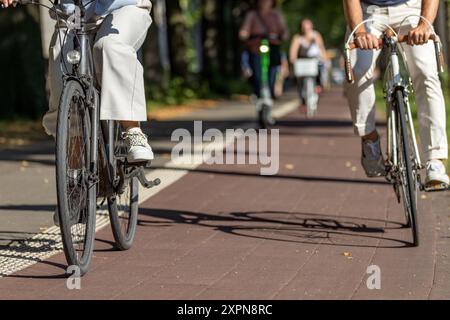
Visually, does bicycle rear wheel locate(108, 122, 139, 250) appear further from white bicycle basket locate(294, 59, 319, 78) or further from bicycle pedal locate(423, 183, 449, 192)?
white bicycle basket locate(294, 59, 319, 78)

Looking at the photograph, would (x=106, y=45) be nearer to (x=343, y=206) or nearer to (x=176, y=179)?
(x=343, y=206)

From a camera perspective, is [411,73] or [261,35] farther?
[261,35]

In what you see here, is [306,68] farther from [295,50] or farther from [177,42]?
[177,42]

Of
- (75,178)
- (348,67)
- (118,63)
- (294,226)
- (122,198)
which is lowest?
(294,226)

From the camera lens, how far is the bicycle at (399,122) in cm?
724

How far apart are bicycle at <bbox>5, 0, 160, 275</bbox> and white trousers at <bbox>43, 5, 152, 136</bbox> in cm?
5

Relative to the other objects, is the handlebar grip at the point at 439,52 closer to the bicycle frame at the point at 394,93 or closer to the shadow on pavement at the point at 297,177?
the bicycle frame at the point at 394,93

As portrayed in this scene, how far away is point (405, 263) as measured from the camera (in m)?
6.48

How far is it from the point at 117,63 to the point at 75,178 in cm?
72

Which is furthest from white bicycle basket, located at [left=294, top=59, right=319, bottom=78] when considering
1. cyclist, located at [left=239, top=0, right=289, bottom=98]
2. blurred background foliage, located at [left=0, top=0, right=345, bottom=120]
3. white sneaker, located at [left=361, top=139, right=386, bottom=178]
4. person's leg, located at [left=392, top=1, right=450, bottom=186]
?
person's leg, located at [left=392, top=1, right=450, bottom=186]

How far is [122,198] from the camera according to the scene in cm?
745

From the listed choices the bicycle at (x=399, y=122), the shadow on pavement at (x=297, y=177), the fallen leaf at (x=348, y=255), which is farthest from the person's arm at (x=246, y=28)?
the fallen leaf at (x=348, y=255)

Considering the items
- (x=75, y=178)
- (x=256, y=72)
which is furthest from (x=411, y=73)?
(x=256, y=72)
